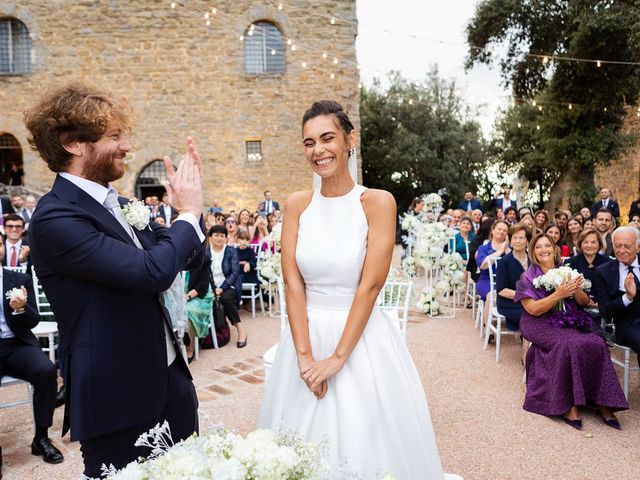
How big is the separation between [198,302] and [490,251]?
13.3 ft

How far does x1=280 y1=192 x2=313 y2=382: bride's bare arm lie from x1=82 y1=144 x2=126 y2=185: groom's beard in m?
0.82

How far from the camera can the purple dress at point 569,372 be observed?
3.74 meters

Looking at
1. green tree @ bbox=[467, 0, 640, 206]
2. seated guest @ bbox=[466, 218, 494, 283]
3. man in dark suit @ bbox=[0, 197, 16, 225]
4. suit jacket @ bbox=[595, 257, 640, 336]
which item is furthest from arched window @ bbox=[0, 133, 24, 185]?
suit jacket @ bbox=[595, 257, 640, 336]

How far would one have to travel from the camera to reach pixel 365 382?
6.60 feet

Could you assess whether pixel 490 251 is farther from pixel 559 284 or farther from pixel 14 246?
pixel 14 246

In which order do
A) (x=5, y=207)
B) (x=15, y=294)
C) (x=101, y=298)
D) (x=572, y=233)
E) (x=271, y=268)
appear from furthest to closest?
(x=5, y=207) → (x=572, y=233) → (x=271, y=268) → (x=15, y=294) → (x=101, y=298)

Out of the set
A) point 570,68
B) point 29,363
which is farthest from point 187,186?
point 570,68

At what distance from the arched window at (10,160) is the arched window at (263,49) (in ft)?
26.3

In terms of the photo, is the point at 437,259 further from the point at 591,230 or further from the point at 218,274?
the point at 218,274

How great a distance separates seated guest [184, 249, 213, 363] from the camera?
215 inches

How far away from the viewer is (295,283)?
2199 millimetres

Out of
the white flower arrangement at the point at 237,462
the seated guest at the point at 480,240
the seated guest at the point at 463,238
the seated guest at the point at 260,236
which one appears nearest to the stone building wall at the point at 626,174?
the seated guest at the point at 463,238

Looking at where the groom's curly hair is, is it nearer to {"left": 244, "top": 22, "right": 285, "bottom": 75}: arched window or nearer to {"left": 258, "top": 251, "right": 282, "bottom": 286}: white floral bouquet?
{"left": 258, "top": 251, "right": 282, "bottom": 286}: white floral bouquet

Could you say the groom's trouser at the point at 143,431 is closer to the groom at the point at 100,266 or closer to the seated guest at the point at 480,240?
the groom at the point at 100,266
